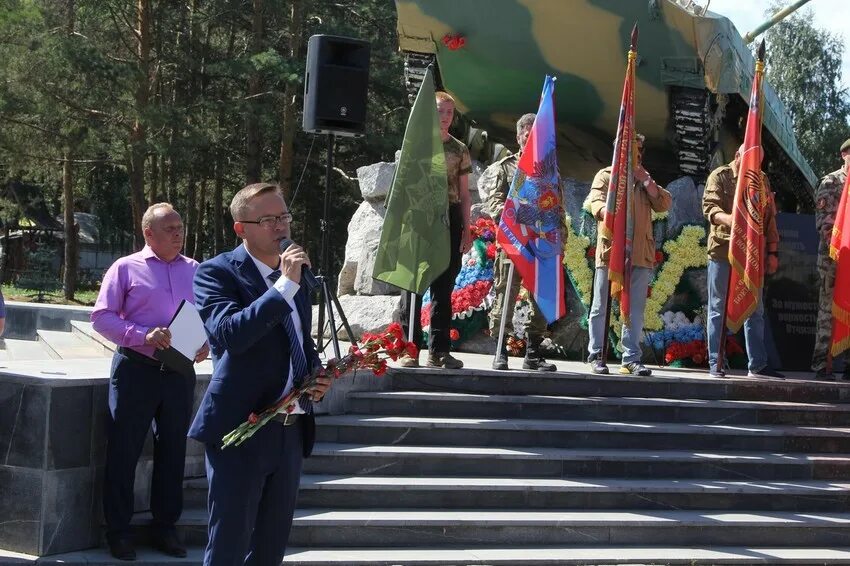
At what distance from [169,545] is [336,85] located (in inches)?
163

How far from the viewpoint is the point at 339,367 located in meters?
3.83

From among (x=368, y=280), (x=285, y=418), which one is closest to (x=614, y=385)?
(x=368, y=280)

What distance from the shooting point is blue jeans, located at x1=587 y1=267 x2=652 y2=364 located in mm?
8648

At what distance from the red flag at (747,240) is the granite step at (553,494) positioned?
6.30 feet

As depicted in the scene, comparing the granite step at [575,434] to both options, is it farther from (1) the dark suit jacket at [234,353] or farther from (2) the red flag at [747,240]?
(1) the dark suit jacket at [234,353]

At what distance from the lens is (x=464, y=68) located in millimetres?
13141

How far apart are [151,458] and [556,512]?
7.48 ft

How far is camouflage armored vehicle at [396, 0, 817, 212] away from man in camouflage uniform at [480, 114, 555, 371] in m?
3.66

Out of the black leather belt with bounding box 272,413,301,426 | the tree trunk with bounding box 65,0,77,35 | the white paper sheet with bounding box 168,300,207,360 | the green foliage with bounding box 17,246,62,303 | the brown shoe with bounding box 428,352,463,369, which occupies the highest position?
the tree trunk with bounding box 65,0,77,35

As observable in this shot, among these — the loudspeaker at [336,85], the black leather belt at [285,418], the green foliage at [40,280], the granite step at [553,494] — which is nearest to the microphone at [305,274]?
the black leather belt at [285,418]

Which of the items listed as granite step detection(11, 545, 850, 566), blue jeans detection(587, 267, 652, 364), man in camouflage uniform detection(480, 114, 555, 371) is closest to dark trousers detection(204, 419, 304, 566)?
granite step detection(11, 545, 850, 566)

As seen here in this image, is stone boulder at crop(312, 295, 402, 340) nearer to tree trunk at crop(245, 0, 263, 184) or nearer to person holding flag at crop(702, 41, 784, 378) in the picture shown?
person holding flag at crop(702, 41, 784, 378)

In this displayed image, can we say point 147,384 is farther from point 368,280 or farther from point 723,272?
point 368,280

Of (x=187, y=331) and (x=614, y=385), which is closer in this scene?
(x=187, y=331)
